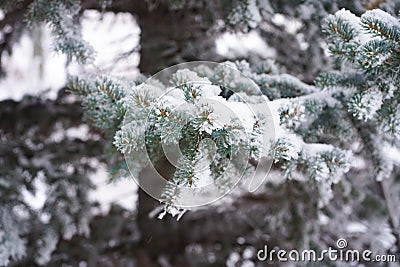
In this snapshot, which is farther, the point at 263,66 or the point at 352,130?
the point at 263,66

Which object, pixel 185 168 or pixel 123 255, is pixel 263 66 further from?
pixel 123 255

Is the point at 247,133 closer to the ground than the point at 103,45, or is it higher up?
higher up

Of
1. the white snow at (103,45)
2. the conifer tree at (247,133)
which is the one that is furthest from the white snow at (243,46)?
the white snow at (103,45)

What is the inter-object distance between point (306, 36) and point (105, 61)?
997mm

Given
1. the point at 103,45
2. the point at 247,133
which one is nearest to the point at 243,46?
the point at 103,45

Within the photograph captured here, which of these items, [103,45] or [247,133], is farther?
[103,45]

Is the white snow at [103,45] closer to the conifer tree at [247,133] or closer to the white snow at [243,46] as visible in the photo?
the conifer tree at [247,133]

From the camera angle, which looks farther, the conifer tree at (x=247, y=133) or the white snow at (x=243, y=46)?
the white snow at (x=243, y=46)

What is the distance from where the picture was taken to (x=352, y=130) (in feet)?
4.71

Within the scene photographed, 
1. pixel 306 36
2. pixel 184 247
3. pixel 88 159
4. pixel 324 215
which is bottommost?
pixel 184 247

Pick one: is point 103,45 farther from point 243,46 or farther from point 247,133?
point 247,133

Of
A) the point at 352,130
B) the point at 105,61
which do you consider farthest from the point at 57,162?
the point at 352,130

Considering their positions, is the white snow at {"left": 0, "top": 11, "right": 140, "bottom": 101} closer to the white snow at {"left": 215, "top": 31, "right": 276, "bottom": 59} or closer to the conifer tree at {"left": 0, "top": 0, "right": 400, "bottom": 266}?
the conifer tree at {"left": 0, "top": 0, "right": 400, "bottom": 266}

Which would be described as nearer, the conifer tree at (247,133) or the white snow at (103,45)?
the conifer tree at (247,133)
